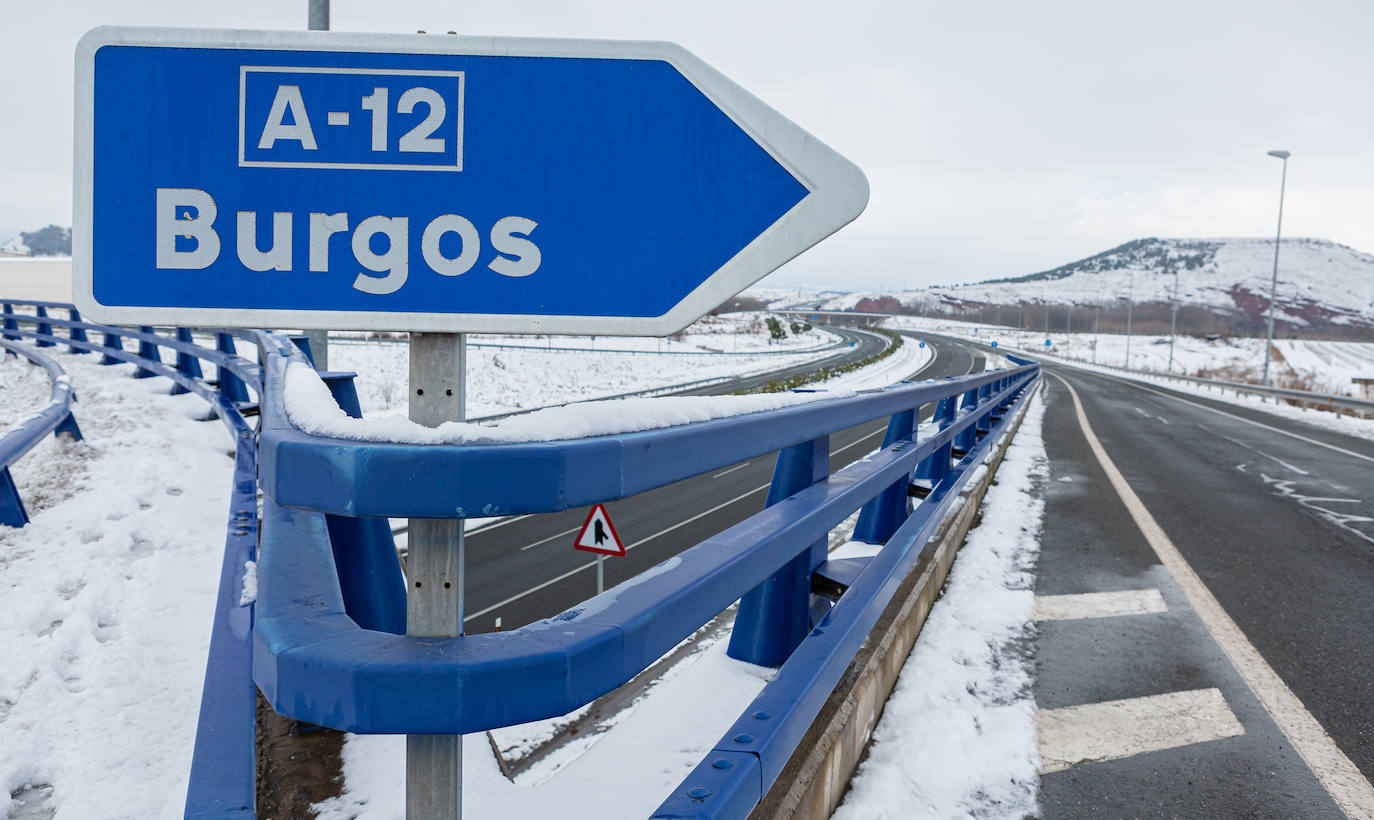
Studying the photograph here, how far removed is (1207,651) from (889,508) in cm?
167

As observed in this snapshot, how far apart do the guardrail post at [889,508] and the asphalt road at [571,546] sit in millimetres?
5630

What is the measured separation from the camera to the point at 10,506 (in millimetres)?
3996

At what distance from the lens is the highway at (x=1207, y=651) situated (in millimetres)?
2562

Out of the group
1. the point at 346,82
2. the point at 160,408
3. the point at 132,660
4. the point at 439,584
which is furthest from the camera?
the point at 160,408

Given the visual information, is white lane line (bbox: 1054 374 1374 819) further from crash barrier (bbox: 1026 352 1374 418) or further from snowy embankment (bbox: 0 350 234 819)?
crash barrier (bbox: 1026 352 1374 418)

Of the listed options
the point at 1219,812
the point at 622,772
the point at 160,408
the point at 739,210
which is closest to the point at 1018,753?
the point at 1219,812

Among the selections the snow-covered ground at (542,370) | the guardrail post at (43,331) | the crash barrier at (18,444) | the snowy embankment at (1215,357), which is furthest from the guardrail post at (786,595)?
the snowy embankment at (1215,357)

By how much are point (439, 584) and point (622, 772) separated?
1.16 m

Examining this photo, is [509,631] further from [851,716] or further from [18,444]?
[18,444]

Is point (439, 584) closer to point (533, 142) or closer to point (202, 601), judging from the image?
point (533, 142)

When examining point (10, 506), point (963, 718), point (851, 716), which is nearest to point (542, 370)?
point (10, 506)

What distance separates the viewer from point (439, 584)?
1.04 m

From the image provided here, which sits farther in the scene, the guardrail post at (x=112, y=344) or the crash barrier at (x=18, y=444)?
the guardrail post at (x=112, y=344)

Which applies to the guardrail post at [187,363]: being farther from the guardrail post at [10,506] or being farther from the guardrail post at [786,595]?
the guardrail post at [786,595]
